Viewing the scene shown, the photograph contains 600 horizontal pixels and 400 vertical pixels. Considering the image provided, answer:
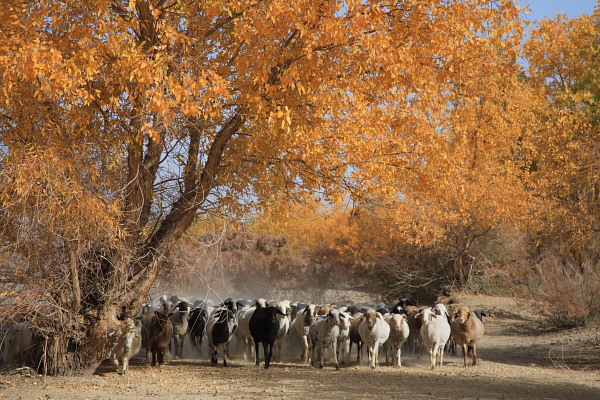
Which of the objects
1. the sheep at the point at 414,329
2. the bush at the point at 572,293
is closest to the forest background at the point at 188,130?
the bush at the point at 572,293

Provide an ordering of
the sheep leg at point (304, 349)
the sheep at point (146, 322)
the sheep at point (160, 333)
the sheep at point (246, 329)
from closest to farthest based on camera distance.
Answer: the sheep at point (160, 333) → the sheep at point (146, 322) → the sheep leg at point (304, 349) → the sheep at point (246, 329)

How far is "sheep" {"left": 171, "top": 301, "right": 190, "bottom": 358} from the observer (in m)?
17.6

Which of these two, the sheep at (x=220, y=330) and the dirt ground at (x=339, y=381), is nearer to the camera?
the dirt ground at (x=339, y=381)

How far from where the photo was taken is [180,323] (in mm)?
17703

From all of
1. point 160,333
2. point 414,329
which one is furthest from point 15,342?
point 414,329

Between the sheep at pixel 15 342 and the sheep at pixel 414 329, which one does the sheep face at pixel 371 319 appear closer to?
the sheep at pixel 414 329

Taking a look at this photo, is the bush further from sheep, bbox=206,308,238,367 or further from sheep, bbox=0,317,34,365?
sheep, bbox=0,317,34,365

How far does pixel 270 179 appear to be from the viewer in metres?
13.4

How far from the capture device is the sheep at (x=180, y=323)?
17.6 meters

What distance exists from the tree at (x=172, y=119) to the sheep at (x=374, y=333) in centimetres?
366

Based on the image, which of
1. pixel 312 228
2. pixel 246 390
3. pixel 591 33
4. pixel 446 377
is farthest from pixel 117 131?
pixel 591 33

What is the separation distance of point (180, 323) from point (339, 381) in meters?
6.18

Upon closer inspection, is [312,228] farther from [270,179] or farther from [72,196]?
[72,196]

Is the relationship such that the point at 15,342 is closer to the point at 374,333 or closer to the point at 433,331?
the point at 374,333
